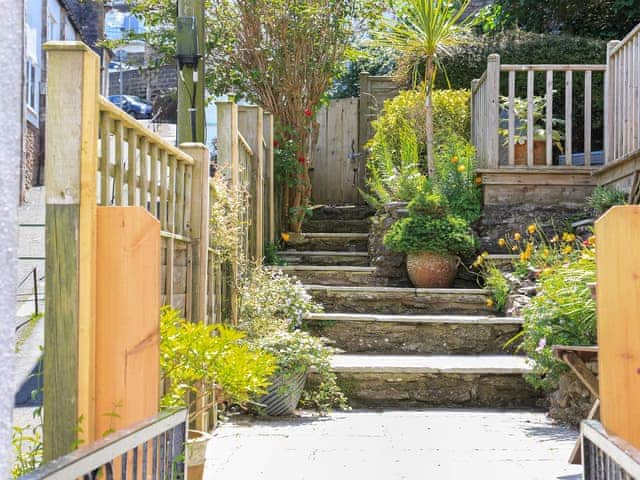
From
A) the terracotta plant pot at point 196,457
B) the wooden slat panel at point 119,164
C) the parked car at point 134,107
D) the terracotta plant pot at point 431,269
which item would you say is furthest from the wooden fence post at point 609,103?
the parked car at point 134,107

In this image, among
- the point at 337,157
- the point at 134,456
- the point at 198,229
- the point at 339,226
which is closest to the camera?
the point at 134,456

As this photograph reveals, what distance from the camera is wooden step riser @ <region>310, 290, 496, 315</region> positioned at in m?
6.18

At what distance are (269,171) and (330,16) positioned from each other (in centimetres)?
179

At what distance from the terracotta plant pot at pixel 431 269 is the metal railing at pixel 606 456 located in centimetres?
466

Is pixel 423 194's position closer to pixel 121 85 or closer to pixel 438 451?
pixel 438 451

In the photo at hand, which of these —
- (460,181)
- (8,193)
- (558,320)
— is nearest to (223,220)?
(558,320)

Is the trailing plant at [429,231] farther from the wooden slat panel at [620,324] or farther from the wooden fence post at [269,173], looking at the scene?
the wooden slat panel at [620,324]

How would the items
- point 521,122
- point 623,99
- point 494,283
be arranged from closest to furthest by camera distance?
point 494,283, point 623,99, point 521,122

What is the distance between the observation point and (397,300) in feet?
20.4

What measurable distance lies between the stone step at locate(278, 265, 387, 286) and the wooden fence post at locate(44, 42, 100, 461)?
15.4ft

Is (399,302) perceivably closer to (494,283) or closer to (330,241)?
(494,283)

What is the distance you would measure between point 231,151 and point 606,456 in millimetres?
3476

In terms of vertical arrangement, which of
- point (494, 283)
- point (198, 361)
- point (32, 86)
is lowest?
point (198, 361)

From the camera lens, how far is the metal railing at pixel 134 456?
4.28 ft
